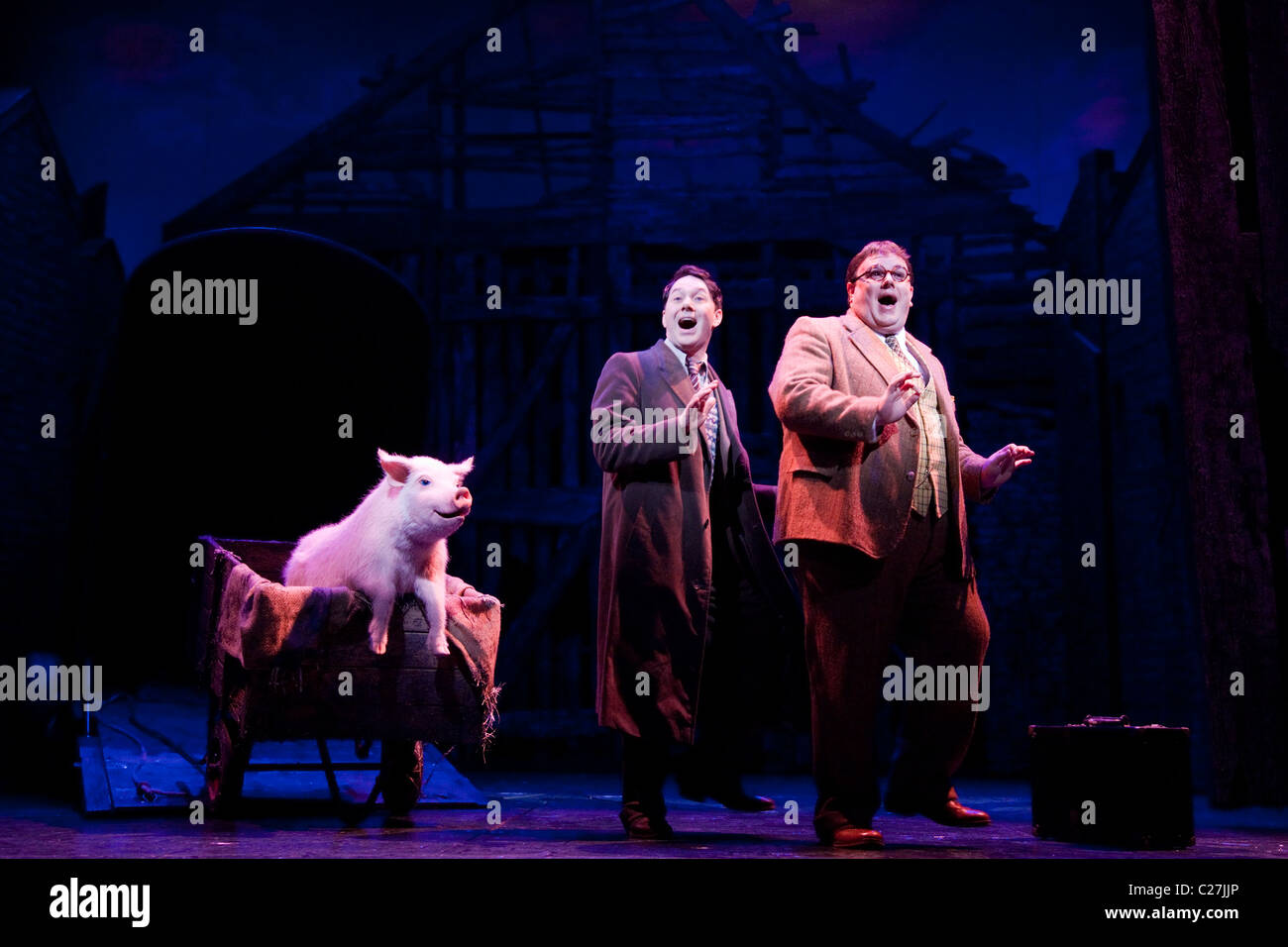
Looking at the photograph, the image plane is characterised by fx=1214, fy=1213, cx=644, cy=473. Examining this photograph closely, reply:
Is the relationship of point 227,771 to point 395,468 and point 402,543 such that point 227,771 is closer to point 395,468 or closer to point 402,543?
point 402,543

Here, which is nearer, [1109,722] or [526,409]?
[1109,722]

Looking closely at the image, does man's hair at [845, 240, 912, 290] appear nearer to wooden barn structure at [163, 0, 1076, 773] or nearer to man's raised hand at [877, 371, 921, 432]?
man's raised hand at [877, 371, 921, 432]

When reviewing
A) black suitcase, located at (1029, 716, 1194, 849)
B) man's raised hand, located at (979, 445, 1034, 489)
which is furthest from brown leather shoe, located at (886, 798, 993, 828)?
man's raised hand, located at (979, 445, 1034, 489)

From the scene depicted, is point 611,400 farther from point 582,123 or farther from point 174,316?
point 582,123

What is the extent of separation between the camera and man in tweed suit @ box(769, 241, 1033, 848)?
350 cm

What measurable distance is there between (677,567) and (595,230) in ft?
16.4

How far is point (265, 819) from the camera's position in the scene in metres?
4.50

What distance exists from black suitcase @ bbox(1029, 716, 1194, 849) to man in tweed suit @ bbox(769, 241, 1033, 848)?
11.0 inches

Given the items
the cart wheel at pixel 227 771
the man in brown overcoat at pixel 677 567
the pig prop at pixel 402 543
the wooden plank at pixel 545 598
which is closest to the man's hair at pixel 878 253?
the man in brown overcoat at pixel 677 567

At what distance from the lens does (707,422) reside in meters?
4.23

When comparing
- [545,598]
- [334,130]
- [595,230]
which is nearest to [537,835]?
[545,598]

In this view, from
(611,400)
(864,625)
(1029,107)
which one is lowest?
(864,625)
